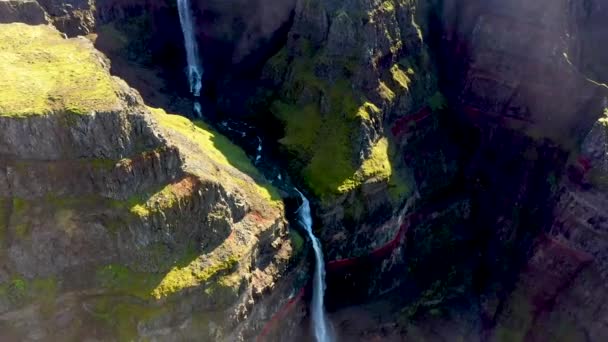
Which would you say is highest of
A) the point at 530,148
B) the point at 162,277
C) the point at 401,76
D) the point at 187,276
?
the point at 401,76

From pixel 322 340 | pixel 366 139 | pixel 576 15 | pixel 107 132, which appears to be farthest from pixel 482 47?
pixel 107 132

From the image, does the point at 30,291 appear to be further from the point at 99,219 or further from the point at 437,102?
the point at 437,102

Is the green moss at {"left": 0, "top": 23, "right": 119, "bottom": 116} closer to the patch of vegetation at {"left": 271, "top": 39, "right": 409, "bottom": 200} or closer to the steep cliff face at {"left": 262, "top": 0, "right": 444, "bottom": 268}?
the patch of vegetation at {"left": 271, "top": 39, "right": 409, "bottom": 200}

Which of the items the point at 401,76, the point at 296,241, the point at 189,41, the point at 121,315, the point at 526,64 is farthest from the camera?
the point at 189,41

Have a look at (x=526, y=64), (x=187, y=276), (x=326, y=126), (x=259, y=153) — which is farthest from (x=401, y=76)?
(x=187, y=276)

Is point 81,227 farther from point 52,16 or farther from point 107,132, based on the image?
point 52,16

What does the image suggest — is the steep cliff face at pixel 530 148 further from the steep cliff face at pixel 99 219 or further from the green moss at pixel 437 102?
the steep cliff face at pixel 99 219

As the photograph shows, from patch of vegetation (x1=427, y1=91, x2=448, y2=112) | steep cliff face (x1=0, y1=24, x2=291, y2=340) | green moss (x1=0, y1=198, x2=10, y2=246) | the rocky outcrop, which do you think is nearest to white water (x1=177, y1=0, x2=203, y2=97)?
the rocky outcrop
